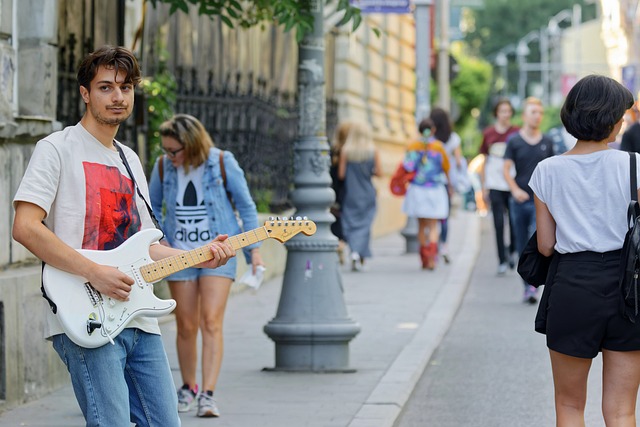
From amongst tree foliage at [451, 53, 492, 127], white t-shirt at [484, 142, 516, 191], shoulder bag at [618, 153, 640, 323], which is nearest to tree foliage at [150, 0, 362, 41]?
shoulder bag at [618, 153, 640, 323]

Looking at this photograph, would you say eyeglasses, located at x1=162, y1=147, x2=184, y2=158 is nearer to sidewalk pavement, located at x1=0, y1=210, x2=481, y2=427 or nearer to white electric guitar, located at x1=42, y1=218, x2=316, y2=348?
sidewalk pavement, located at x1=0, y1=210, x2=481, y2=427

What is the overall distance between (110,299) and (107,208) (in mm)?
304

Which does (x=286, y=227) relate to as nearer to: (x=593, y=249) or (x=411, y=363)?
(x=593, y=249)

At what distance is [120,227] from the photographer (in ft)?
15.3

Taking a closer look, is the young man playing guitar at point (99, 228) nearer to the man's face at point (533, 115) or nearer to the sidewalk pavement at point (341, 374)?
the sidewalk pavement at point (341, 374)

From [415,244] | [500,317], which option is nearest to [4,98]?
[500,317]

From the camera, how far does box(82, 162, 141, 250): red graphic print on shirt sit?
4.52 m

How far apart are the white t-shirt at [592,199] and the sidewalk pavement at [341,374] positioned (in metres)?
2.21

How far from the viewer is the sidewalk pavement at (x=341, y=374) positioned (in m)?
7.04

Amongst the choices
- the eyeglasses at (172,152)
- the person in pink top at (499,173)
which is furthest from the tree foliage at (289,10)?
the person in pink top at (499,173)

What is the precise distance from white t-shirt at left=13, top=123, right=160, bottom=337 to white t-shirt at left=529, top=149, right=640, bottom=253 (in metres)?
1.47

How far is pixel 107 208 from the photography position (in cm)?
457

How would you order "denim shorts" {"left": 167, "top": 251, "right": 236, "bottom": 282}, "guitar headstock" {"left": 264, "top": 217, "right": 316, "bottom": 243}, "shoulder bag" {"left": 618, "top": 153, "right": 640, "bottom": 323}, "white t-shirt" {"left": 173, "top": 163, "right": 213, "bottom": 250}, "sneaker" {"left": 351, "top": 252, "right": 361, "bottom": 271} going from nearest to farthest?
"shoulder bag" {"left": 618, "top": 153, "right": 640, "bottom": 323}, "guitar headstock" {"left": 264, "top": 217, "right": 316, "bottom": 243}, "denim shorts" {"left": 167, "top": 251, "right": 236, "bottom": 282}, "white t-shirt" {"left": 173, "top": 163, "right": 213, "bottom": 250}, "sneaker" {"left": 351, "top": 252, "right": 361, "bottom": 271}

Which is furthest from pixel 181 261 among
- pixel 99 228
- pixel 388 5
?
pixel 388 5
